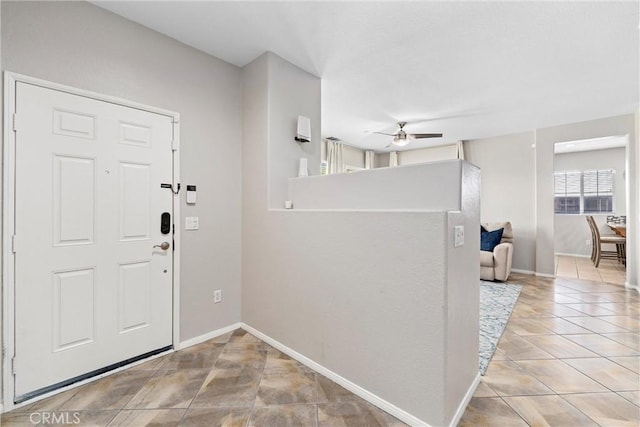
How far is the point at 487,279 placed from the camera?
492 cm

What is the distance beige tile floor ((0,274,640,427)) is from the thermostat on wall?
134cm

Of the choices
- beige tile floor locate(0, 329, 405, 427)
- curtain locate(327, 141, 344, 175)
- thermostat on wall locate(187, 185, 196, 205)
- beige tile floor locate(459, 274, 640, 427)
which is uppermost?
curtain locate(327, 141, 344, 175)

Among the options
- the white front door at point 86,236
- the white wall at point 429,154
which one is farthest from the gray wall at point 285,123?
the white wall at point 429,154

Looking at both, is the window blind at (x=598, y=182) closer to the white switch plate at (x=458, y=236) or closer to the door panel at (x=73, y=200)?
the white switch plate at (x=458, y=236)

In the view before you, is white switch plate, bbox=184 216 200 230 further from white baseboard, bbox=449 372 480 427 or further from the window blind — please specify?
the window blind

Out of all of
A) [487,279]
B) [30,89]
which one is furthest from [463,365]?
[487,279]

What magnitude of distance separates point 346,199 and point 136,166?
5.63ft

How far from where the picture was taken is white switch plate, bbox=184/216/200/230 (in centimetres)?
Answer: 254

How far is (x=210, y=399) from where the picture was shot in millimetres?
1843

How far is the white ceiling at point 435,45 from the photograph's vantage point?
2.10 meters

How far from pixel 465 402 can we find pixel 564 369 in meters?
1.09

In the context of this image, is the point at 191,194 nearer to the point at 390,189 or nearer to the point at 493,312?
the point at 390,189

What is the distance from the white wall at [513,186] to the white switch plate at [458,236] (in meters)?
4.63

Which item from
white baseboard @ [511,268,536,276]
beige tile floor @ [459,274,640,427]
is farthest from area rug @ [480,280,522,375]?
white baseboard @ [511,268,536,276]
